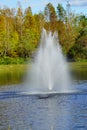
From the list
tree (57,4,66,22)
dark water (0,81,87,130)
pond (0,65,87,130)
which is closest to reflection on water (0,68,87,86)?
pond (0,65,87,130)

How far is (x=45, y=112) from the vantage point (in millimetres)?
23219

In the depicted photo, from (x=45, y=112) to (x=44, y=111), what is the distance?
30 centimetres

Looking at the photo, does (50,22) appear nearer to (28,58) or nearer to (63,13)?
(63,13)

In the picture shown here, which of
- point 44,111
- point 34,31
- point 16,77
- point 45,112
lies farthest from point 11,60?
point 45,112

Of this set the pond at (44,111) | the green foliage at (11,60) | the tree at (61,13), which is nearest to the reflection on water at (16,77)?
the pond at (44,111)

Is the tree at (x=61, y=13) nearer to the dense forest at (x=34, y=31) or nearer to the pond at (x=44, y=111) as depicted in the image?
the dense forest at (x=34, y=31)

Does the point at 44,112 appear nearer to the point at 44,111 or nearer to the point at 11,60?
the point at 44,111

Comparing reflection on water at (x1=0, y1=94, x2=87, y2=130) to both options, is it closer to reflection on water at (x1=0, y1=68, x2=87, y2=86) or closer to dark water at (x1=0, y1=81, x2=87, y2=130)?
dark water at (x1=0, y1=81, x2=87, y2=130)

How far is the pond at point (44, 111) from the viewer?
65.4ft

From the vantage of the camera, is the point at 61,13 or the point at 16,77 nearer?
the point at 16,77

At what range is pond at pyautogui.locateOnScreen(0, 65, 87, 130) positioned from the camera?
19938mm

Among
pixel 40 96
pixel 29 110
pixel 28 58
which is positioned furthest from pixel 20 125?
pixel 28 58

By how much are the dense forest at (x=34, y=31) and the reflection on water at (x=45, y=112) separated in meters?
47.1

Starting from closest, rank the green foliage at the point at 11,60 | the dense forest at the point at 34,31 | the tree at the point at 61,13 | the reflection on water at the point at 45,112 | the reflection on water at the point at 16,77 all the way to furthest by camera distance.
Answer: the reflection on water at the point at 45,112
the reflection on water at the point at 16,77
the green foliage at the point at 11,60
the dense forest at the point at 34,31
the tree at the point at 61,13
